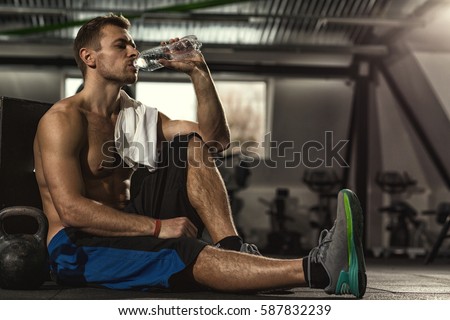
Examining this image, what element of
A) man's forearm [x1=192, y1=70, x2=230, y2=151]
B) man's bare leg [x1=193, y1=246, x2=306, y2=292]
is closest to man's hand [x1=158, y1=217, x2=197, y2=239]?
man's bare leg [x1=193, y1=246, x2=306, y2=292]

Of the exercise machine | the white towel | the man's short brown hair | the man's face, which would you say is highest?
the man's short brown hair

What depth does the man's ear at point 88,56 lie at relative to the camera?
2555 millimetres

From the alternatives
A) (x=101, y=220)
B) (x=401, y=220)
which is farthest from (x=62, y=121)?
(x=401, y=220)

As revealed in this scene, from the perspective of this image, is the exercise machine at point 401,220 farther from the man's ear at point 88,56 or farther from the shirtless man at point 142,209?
the man's ear at point 88,56

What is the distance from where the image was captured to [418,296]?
2.50 metres

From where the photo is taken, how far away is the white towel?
259cm

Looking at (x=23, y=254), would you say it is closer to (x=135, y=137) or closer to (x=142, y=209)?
(x=142, y=209)

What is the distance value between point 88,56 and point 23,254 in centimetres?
79

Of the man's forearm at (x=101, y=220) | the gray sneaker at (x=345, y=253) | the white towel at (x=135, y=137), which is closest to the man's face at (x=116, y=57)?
the white towel at (x=135, y=137)

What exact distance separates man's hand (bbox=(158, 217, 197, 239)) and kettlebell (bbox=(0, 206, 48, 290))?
462 millimetres

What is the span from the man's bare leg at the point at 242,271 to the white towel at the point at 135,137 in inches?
21.7

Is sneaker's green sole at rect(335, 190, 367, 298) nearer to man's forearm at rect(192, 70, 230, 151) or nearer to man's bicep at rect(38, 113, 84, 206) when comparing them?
man's forearm at rect(192, 70, 230, 151)

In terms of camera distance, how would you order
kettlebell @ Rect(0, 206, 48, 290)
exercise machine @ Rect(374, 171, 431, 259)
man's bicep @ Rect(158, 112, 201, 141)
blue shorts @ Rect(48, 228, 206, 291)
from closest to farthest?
blue shorts @ Rect(48, 228, 206, 291)
kettlebell @ Rect(0, 206, 48, 290)
man's bicep @ Rect(158, 112, 201, 141)
exercise machine @ Rect(374, 171, 431, 259)

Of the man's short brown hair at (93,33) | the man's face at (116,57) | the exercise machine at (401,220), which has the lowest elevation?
the exercise machine at (401,220)
